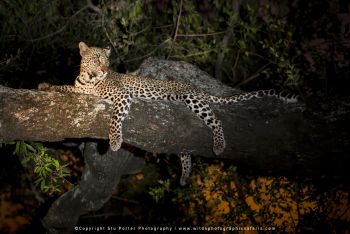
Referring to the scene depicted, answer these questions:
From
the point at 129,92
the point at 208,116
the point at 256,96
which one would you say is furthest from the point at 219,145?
the point at 129,92

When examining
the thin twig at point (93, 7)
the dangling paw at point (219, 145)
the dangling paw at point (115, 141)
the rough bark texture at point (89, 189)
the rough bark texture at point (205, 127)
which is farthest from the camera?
the thin twig at point (93, 7)

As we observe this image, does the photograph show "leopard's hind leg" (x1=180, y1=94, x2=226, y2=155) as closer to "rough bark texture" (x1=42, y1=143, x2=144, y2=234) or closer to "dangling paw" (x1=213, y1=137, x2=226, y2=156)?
"dangling paw" (x1=213, y1=137, x2=226, y2=156)

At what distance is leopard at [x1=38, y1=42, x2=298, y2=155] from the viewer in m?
4.38

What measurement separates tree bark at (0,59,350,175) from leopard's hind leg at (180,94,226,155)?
7 centimetres

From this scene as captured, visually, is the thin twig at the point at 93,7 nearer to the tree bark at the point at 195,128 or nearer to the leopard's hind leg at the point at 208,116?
the leopard's hind leg at the point at 208,116

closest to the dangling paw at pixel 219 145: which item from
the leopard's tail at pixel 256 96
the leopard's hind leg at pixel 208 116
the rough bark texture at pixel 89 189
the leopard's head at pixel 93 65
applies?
the leopard's hind leg at pixel 208 116

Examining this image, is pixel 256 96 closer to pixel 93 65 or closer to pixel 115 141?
pixel 115 141

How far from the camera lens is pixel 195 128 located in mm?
4305

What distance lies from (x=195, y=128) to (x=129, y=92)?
3.53 ft

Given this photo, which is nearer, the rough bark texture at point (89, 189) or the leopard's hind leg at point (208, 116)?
the leopard's hind leg at point (208, 116)

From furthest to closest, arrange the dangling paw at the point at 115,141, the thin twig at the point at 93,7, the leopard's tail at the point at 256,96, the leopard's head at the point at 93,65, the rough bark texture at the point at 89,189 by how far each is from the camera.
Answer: the thin twig at the point at 93,7 < the rough bark texture at the point at 89,189 < the leopard's head at the point at 93,65 < the leopard's tail at the point at 256,96 < the dangling paw at the point at 115,141

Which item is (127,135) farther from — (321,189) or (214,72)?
(214,72)

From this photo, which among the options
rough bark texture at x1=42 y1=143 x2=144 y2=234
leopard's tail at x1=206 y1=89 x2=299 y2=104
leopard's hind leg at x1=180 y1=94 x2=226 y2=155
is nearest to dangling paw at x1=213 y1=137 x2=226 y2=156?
leopard's hind leg at x1=180 y1=94 x2=226 y2=155

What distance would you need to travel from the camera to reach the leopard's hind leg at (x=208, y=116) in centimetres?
422
